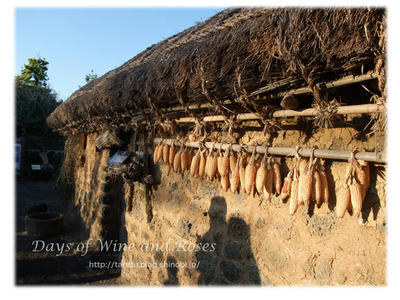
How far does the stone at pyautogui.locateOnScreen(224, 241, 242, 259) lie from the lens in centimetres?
181

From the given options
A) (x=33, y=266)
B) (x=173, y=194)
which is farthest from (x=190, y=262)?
(x=33, y=266)

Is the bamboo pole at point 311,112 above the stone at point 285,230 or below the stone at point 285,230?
above

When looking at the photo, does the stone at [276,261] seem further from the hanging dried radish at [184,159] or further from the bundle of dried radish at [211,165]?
the hanging dried radish at [184,159]

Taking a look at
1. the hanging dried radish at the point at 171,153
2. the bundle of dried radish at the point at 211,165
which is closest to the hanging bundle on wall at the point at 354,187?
the bundle of dried radish at the point at 211,165

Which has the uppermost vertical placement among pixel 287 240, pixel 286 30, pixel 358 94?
pixel 286 30

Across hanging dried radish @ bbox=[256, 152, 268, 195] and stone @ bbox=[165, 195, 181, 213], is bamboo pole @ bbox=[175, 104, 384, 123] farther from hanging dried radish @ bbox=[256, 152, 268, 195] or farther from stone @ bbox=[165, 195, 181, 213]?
stone @ bbox=[165, 195, 181, 213]

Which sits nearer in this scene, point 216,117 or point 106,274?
point 216,117

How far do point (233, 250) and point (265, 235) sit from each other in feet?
1.00

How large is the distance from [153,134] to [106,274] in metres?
2.05

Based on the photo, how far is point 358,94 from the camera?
51.2 inches

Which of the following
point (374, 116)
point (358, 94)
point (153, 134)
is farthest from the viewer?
point (153, 134)

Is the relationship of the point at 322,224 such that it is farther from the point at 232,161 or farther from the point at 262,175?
the point at 232,161

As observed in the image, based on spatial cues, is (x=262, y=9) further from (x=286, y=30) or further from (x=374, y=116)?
(x=374, y=116)

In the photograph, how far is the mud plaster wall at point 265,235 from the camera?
1.21 metres
